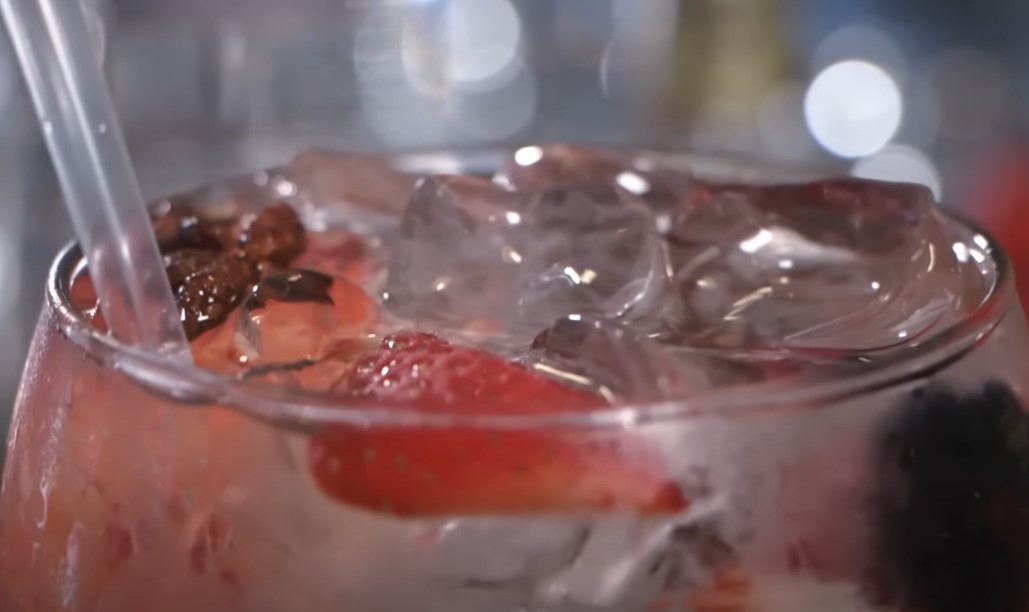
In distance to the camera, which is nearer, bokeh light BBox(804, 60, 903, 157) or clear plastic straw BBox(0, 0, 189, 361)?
clear plastic straw BBox(0, 0, 189, 361)

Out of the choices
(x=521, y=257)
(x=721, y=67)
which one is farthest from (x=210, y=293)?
(x=721, y=67)

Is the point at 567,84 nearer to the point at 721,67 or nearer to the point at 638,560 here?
the point at 721,67

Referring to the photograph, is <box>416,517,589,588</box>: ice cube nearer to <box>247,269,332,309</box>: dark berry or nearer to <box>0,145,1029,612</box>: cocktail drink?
<box>0,145,1029,612</box>: cocktail drink

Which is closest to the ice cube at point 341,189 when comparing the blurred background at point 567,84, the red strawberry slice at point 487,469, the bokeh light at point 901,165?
the red strawberry slice at point 487,469

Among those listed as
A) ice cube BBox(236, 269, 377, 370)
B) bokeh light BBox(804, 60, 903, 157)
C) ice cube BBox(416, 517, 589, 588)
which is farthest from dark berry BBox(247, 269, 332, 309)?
bokeh light BBox(804, 60, 903, 157)

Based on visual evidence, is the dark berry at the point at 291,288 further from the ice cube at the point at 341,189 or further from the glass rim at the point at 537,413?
the ice cube at the point at 341,189

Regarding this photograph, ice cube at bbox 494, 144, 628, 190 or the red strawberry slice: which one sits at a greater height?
the red strawberry slice

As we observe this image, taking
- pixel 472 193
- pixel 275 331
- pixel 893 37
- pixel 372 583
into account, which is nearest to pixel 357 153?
pixel 472 193

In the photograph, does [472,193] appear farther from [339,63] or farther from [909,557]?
[339,63]
